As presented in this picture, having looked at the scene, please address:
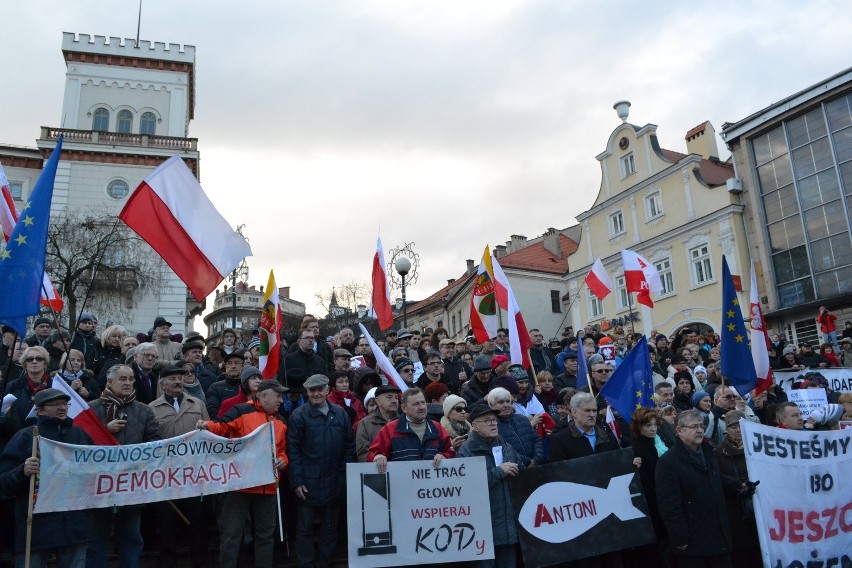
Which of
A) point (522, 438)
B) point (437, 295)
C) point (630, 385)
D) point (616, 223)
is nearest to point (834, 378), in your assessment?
point (630, 385)

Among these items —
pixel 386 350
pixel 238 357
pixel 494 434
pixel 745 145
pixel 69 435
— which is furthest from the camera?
pixel 745 145

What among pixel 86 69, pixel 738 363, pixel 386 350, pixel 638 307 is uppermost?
pixel 86 69


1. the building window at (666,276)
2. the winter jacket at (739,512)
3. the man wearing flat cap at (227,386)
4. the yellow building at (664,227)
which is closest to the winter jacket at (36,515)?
→ the man wearing flat cap at (227,386)

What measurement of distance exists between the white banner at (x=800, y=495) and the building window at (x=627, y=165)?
30132 mm

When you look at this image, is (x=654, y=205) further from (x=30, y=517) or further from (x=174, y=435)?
(x=30, y=517)

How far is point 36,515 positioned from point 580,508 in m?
4.84

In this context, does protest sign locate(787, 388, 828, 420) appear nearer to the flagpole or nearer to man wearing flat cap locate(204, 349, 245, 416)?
man wearing flat cap locate(204, 349, 245, 416)

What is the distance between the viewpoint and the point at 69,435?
5.99 m

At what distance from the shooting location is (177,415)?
7.07 meters

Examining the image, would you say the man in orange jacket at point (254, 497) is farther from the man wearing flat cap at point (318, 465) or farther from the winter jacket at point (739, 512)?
the winter jacket at point (739, 512)

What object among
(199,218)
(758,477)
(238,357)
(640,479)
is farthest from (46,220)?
(758,477)

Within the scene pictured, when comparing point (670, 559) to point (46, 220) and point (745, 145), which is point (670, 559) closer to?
point (46, 220)

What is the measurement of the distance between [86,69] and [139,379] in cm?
3988

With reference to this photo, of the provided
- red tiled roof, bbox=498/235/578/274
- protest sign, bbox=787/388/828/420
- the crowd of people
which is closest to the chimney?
red tiled roof, bbox=498/235/578/274
